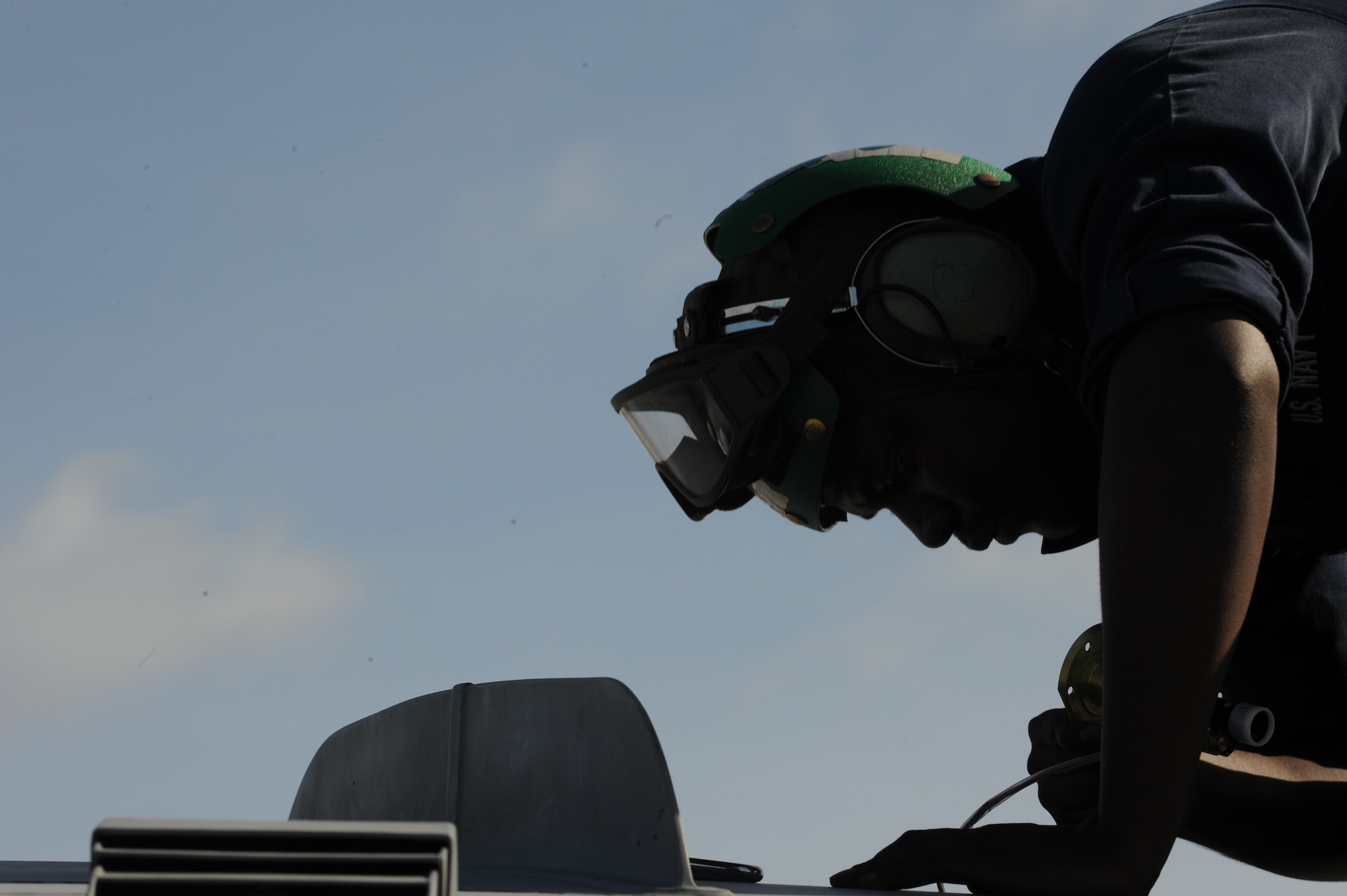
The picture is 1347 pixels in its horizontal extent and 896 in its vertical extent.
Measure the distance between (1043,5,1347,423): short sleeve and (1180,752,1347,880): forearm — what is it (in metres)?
1.09

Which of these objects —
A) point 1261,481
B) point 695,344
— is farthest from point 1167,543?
point 695,344

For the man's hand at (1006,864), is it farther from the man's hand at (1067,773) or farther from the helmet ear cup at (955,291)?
the helmet ear cup at (955,291)

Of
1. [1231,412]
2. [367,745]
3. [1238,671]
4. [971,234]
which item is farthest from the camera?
[1238,671]

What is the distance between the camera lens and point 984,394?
98.9 inches

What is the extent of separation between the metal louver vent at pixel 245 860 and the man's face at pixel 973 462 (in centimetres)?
167

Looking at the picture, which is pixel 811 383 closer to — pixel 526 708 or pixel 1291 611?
pixel 526 708

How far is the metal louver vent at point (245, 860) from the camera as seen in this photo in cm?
101

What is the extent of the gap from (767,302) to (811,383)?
0.64 ft

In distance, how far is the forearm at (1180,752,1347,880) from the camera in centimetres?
256

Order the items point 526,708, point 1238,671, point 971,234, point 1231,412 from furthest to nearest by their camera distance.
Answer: point 1238,671, point 971,234, point 526,708, point 1231,412

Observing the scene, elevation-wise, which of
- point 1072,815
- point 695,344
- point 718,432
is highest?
point 695,344

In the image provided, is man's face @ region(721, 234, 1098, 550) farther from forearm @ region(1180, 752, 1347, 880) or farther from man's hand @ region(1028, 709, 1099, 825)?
forearm @ region(1180, 752, 1347, 880)

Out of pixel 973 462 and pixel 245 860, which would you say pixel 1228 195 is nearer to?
pixel 973 462

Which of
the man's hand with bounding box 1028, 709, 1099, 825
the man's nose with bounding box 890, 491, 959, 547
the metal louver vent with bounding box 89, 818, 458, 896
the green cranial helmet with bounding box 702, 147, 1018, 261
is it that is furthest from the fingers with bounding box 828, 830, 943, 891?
the green cranial helmet with bounding box 702, 147, 1018, 261
